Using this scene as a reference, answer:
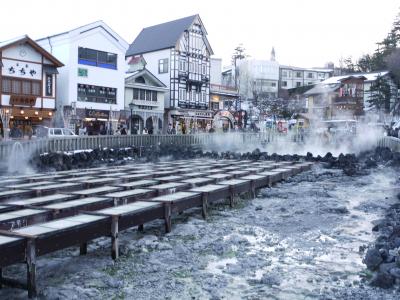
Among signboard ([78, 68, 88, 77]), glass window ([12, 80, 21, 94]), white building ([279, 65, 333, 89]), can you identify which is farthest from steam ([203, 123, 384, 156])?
white building ([279, 65, 333, 89])

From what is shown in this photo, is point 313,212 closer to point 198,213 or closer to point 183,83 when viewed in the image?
Answer: point 198,213

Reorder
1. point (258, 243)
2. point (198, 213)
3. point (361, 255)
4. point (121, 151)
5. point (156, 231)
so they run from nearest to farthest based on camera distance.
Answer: point (361, 255) → point (258, 243) → point (156, 231) → point (198, 213) → point (121, 151)

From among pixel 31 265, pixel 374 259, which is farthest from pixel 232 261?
pixel 31 265

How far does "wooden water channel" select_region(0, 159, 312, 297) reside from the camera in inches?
270

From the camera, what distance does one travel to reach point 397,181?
823 inches

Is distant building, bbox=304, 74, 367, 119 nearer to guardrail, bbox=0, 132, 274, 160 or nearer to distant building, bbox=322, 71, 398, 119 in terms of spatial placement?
distant building, bbox=322, 71, 398, 119

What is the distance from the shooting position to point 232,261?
8977 millimetres

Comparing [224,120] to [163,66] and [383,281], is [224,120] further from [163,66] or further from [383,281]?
[383,281]

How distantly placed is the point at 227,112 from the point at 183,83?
631 cm

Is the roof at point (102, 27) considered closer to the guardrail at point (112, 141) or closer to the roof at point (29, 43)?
the roof at point (29, 43)

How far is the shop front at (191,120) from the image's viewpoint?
160 ft

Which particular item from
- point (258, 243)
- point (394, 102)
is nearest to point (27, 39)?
point (258, 243)

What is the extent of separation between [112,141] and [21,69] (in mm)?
10497

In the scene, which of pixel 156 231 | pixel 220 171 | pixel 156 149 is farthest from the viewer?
pixel 156 149
